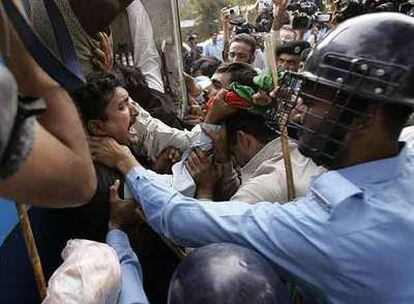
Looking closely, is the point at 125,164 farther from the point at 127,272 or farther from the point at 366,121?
the point at 366,121

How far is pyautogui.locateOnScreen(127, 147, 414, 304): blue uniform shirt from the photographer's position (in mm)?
1428

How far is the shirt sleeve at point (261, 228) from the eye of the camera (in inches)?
57.4

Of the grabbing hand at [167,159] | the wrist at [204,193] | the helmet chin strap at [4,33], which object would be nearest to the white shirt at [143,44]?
the grabbing hand at [167,159]

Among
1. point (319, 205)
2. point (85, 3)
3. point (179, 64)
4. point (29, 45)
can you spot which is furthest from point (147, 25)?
point (29, 45)

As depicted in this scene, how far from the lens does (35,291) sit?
192 cm

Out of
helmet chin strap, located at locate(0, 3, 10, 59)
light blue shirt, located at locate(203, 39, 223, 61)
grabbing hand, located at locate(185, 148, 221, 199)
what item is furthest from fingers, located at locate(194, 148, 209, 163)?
light blue shirt, located at locate(203, 39, 223, 61)

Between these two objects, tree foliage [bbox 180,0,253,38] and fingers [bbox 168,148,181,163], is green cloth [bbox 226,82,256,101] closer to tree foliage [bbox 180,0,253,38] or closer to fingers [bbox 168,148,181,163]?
fingers [bbox 168,148,181,163]

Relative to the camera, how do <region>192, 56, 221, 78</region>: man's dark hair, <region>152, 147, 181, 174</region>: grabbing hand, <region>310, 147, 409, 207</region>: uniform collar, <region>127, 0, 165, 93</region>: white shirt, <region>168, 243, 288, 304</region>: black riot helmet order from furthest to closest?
<region>192, 56, 221, 78</region>: man's dark hair → <region>127, 0, 165, 93</region>: white shirt → <region>152, 147, 181, 174</region>: grabbing hand → <region>310, 147, 409, 207</region>: uniform collar → <region>168, 243, 288, 304</region>: black riot helmet

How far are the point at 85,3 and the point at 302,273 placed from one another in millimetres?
1596

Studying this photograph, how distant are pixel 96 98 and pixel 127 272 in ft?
2.73

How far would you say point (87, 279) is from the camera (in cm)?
150

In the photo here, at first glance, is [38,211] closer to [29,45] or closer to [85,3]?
[85,3]

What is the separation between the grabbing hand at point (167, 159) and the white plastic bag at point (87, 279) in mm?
945

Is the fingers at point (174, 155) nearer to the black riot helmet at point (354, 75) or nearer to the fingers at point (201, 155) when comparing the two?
the fingers at point (201, 155)
